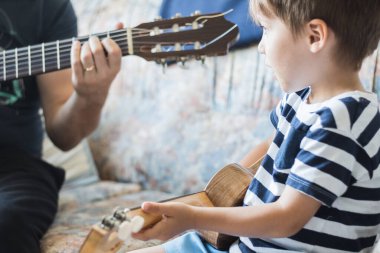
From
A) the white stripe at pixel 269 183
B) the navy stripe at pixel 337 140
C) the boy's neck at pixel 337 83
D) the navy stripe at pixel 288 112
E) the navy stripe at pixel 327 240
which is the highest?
the boy's neck at pixel 337 83

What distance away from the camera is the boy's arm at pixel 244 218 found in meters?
0.76

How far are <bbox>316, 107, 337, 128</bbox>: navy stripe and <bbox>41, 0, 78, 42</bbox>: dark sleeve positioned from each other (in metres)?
0.89

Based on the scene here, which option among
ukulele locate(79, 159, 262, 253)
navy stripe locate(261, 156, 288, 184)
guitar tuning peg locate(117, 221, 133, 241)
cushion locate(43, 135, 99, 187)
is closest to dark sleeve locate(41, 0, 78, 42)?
cushion locate(43, 135, 99, 187)

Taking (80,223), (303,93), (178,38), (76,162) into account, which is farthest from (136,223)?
(76,162)

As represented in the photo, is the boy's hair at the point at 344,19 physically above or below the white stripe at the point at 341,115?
above

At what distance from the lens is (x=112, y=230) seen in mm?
706

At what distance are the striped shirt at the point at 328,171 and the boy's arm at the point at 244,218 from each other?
Answer: 0.02 metres

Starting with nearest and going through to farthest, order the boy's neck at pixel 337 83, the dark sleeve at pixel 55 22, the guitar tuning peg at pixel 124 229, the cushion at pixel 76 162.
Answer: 1. the guitar tuning peg at pixel 124 229
2. the boy's neck at pixel 337 83
3. the dark sleeve at pixel 55 22
4. the cushion at pixel 76 162

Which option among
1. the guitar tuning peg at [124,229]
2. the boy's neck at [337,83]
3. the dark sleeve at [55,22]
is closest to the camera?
the guitar tuning peg at [124,229]

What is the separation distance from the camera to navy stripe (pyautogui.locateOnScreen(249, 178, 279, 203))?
0.87 m

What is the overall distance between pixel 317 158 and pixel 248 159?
13.2 inches

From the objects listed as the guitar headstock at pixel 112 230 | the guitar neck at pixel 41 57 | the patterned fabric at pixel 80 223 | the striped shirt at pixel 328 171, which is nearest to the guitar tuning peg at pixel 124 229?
the guitar headstock at pixel 112 230

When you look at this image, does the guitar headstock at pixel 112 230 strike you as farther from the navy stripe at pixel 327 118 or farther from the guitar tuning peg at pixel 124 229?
the navy stripe at pixel 327 118

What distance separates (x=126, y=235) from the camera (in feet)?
2.30
